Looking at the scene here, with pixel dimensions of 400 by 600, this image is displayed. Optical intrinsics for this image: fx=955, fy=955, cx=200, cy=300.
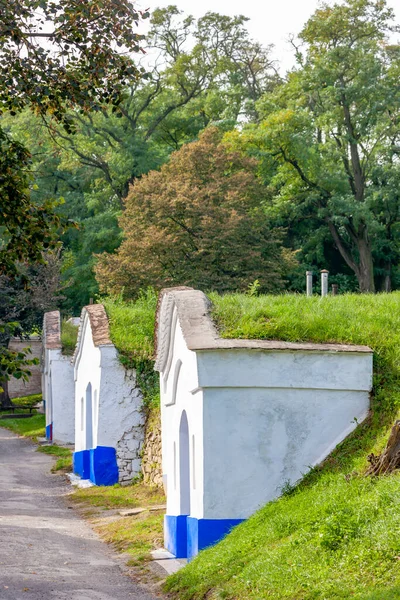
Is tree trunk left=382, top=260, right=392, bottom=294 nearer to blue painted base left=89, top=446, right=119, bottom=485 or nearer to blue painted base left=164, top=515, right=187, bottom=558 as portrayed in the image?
blue painted base left=89, top=446, right=119, bottom=485

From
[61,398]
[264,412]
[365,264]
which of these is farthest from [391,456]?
[365,264]

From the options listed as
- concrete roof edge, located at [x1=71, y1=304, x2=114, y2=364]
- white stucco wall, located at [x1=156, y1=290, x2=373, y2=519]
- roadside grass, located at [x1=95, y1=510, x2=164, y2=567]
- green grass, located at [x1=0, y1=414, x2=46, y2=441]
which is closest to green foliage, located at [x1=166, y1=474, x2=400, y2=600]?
white stucco wall, located at [x1=156, y1=290, x2=373, y2=519]

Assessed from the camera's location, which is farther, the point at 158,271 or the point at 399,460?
the point at 158,271

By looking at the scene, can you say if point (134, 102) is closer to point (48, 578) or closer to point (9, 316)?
point (9, 316)

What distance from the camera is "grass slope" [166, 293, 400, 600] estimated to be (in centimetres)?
802

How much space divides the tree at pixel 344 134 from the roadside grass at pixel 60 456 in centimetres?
1495

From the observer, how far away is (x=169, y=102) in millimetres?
49688

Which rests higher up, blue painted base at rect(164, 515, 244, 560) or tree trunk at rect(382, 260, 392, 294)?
tree trunk at rect(382, 260, 392, 294)

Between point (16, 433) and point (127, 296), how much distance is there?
24.1 ft

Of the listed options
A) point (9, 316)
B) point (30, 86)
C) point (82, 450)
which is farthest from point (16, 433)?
point (30, 86)

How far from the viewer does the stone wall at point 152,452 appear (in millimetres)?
19938

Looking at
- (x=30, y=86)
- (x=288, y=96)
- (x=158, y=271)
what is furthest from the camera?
(x=288, y=96)

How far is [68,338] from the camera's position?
34438 mm

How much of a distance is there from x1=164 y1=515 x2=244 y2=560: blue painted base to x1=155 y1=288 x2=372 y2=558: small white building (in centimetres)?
1
